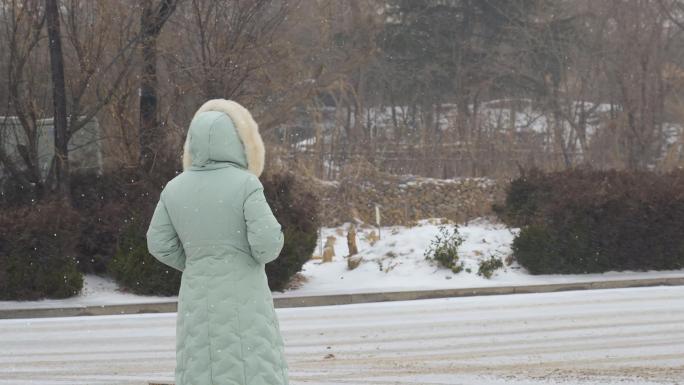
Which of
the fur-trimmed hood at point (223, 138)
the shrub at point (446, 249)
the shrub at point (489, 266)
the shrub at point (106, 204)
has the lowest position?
the shrub at point (489, 266)

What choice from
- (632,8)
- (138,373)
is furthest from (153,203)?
(632,8)

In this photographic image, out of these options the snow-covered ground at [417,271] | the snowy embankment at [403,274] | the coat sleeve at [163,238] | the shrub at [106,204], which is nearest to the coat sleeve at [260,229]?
the coat sleeve at [163,238]

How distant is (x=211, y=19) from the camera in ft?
38.1

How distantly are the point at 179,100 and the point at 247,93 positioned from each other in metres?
0.91

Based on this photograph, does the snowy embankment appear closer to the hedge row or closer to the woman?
the hedge row

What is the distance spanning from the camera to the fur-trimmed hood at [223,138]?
3869 millimetres

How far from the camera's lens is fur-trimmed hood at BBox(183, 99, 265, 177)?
12.7ft

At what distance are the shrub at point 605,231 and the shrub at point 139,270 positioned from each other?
3813 mm

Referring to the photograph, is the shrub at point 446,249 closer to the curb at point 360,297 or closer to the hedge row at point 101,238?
the curb at point 360,297

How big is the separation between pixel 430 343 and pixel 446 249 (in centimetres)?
309

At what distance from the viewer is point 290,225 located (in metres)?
10.2

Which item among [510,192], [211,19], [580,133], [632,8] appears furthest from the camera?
[580,133]

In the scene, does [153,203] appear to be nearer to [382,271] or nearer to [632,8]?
[382,271]

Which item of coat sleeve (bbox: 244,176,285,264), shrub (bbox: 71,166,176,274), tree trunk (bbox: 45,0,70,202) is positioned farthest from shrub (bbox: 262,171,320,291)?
coat sleeve (bbox: 244,176,285,264)
